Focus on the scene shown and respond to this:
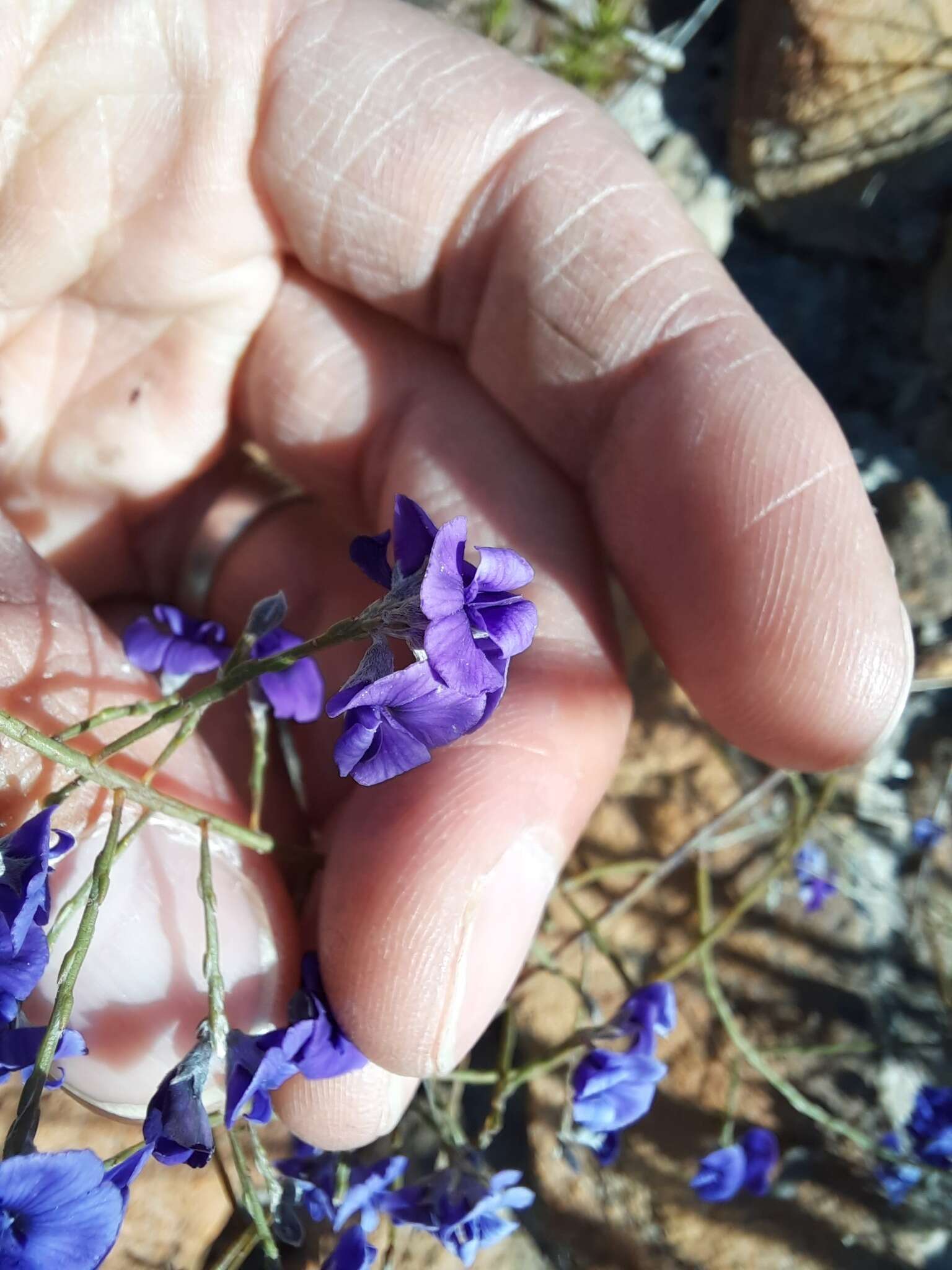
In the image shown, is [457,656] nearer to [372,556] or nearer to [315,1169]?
[372,556]

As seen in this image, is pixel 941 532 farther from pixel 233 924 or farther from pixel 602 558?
pixel 233 924

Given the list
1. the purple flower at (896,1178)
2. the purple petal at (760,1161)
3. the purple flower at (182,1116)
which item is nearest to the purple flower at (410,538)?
the purple flower at (182,1116)

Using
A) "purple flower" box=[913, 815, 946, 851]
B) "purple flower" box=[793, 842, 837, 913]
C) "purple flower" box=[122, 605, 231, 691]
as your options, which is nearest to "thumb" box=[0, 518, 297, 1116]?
"purple flower" box=[122, 605, 231, 691]

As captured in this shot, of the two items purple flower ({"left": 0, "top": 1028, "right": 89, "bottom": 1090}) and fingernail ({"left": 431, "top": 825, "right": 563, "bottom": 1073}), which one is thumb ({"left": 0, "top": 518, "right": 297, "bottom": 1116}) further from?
fingernail ({"left": 431, "top": 825, "right": 563, "bottom": 1073})

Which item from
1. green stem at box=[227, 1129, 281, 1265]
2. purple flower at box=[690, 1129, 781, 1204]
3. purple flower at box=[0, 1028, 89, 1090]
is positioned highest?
purple flower at box=[0, 1028, 89, 1090]

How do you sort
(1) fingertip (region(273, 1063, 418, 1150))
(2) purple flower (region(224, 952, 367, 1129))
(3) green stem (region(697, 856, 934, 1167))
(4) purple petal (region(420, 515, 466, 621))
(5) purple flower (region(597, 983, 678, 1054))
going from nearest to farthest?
(4) purple petal (region(420, 515, 466, 621)), (2) purple flower (region(224, 952, 367, 1129)), (1) fingertip (region(273, 1063, 418, 1150)), (5) purple flower (region(597, 983, 678, 1054)), (3) green stem (region(697, 856, 934, 1167))

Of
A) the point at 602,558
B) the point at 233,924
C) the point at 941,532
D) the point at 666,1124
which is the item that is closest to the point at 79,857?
the point at 233,924
